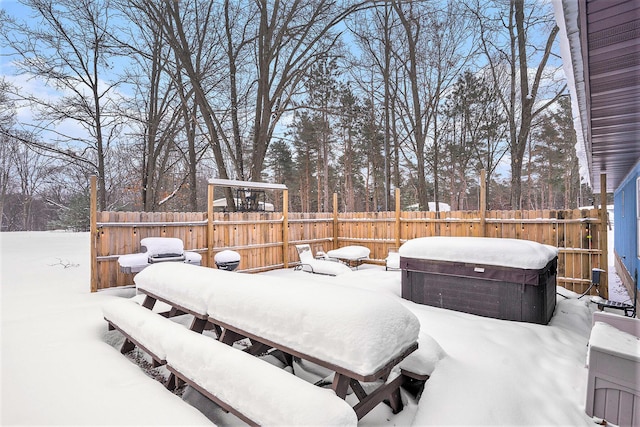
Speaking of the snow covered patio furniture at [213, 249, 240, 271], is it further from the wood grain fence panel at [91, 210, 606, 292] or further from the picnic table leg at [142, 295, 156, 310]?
the picnic table leg at [142, 295, 156, 310]

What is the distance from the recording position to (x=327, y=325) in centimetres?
187

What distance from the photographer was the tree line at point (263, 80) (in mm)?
9781

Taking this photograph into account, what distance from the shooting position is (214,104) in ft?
38.8

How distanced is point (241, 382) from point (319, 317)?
1.98 feet

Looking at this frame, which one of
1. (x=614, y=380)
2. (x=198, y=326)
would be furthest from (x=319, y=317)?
(x=614, y=380)

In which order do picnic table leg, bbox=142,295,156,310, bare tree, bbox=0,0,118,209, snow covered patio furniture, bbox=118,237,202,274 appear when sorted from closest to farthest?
picnic table leg, bbox=142,295,156,310
snow covered patio furniture, bbox=118,237,202,274
bare tree, bbox=0,0,118,209

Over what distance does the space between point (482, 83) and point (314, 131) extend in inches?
323

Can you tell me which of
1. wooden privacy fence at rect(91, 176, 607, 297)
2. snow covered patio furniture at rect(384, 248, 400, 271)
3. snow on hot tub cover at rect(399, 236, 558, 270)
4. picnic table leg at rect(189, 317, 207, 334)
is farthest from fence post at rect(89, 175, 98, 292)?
snow covered patio furniture at rect(384, 248, 400, 271)

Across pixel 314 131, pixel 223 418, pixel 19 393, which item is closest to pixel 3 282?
pixel 19 393

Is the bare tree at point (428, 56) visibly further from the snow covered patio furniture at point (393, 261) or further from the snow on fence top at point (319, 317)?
the snow on fence top at point (319, 317)

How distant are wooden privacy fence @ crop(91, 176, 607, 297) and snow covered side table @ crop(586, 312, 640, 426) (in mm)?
4280

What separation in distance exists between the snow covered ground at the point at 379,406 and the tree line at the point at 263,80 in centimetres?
691

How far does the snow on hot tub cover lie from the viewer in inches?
160

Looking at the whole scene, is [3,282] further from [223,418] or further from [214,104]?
[214,104]
